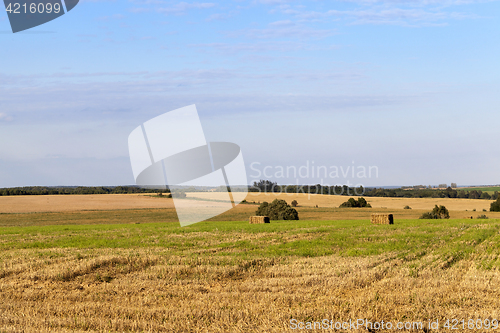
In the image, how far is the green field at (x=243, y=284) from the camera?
7.54 m

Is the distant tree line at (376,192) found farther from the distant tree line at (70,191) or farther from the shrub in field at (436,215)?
the shrub in field at (436,215)

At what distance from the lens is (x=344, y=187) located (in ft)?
391

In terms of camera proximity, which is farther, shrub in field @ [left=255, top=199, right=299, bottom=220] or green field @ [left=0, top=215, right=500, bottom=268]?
shrub in field @ [left=255, top=199, right=299, bottom=220]

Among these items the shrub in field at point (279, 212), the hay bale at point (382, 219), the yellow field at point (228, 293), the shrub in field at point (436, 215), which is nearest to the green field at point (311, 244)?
the yellow field at point (228, 293)

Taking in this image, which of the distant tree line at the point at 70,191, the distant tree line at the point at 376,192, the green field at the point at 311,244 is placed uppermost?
the distant tree line at the point at 70,191

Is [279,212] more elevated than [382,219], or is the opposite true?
[382,219]

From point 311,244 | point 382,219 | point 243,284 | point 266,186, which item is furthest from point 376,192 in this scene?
point 243,284

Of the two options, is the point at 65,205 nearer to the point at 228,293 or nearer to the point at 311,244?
the point at 311,244

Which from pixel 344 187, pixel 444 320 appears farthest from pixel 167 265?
pixel 344 187

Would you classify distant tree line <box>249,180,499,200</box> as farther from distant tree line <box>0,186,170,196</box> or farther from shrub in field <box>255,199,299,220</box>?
shrub in field <box>255,199,299,220</box>

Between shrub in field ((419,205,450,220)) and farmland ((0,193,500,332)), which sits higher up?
farmland ((0,193,500,332))

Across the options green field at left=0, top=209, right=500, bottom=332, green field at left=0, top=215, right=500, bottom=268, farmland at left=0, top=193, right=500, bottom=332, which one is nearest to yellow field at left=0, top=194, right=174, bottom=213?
green field at left=0, top=215, right=500, bottom=268

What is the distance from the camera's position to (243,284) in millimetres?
10234

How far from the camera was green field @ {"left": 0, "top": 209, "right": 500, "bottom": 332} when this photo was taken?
7539 mm
